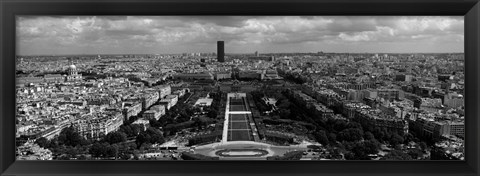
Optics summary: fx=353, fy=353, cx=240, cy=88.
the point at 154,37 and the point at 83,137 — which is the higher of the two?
the point at 154,37

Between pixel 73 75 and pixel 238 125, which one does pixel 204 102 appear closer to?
pixel 238 125

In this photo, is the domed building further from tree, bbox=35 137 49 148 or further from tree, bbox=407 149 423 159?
tree, bbox=407 149 423 159

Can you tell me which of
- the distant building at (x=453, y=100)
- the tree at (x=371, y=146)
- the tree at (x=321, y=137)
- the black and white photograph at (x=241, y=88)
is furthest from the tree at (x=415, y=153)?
the tree at (x=321, y=137)

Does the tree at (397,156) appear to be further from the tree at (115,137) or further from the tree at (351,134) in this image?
the tree at (115,137)

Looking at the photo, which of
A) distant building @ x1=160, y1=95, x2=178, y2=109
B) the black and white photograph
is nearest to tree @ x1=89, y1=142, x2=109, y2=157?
the black and white photograph
